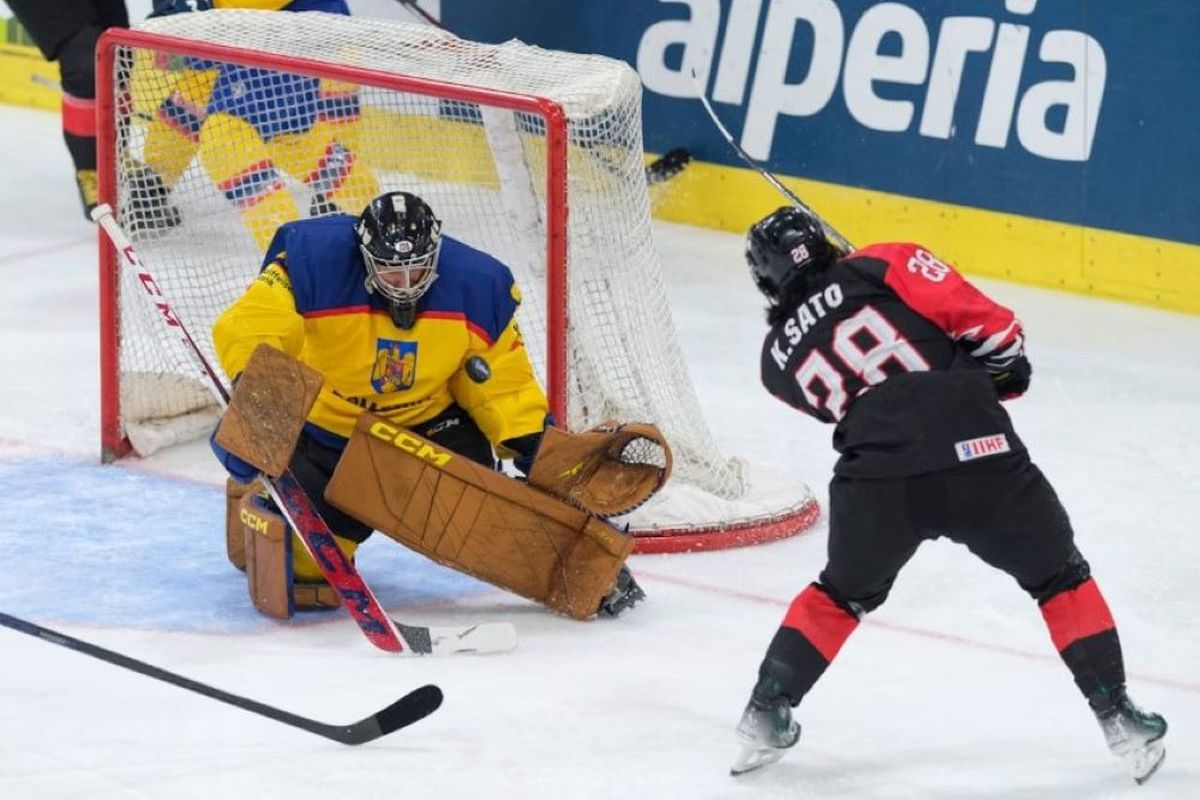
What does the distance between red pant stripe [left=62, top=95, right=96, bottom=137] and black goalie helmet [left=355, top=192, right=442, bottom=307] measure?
3.23 m

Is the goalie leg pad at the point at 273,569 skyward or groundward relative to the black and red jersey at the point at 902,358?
groundward

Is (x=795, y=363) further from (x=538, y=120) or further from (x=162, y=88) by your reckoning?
(x=162, y=88)

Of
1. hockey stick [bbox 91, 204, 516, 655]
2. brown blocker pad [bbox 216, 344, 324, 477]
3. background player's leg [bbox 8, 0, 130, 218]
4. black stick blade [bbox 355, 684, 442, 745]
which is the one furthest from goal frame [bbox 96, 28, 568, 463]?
background player's leg [bbox 8, 0, 130, 218]

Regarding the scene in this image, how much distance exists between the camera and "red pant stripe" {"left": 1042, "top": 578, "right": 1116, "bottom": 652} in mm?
3008

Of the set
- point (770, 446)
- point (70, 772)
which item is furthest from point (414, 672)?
point (770, 446)

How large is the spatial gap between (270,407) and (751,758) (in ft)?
3.19

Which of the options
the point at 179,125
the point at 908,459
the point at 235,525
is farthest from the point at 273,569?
the point at 179,125

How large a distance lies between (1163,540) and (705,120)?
8.83ft

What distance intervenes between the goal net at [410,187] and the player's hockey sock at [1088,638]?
1240 mm

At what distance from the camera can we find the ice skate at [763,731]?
3.08 metres

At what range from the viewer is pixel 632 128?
429 centimetres

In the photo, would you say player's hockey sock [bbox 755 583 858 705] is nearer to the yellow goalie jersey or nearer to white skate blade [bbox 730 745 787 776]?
white skate blade [bbox 730 745 787 776]

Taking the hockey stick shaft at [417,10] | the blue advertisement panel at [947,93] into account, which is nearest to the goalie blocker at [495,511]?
the blue advertisement panel at [947,93]

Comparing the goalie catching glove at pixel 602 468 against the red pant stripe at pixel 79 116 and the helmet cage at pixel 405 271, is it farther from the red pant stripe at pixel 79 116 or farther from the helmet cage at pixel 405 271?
the red pant stripe at pixel 79 116
